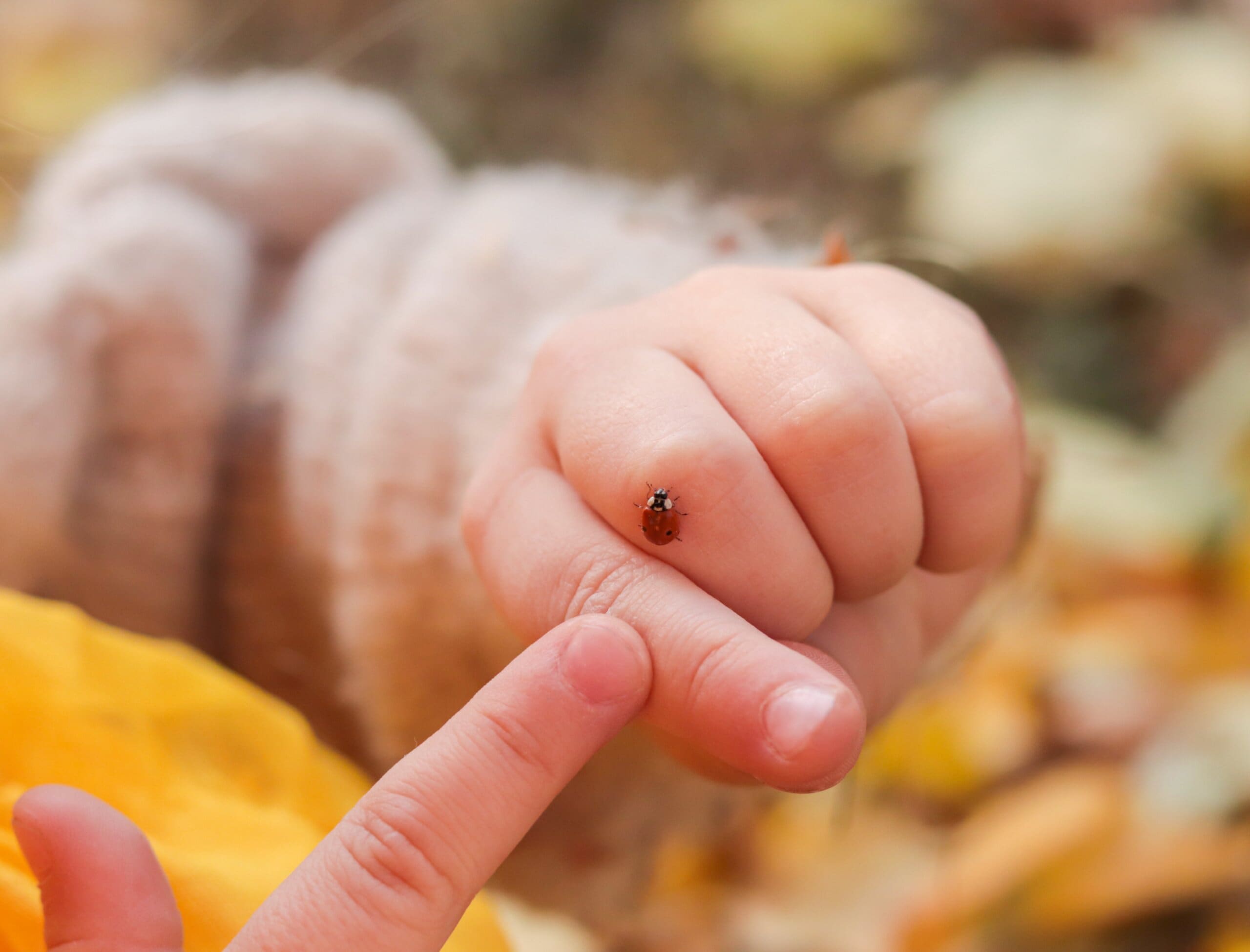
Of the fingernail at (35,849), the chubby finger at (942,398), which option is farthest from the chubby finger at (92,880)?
the chubby finger at (942,398)

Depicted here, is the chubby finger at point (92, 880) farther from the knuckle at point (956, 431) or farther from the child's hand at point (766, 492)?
the knuckle at point (956, 431)

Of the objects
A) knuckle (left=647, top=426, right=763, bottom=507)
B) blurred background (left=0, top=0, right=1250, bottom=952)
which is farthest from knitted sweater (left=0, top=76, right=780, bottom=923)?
knuckle (left=647, top=426, right=763, bottom=507)

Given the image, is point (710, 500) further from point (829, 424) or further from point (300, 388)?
point (300, 388)

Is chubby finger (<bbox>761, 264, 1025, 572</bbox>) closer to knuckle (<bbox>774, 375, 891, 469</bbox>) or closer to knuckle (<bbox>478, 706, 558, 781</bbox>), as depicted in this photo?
knuckle (<bbox>774, 375, 891, 469</bbox>)

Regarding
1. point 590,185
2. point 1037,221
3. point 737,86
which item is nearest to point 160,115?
point 590,185

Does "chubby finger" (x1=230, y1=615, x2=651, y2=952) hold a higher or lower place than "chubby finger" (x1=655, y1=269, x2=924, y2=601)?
lower

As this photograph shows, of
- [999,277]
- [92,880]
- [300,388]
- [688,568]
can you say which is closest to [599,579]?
[688,568]
